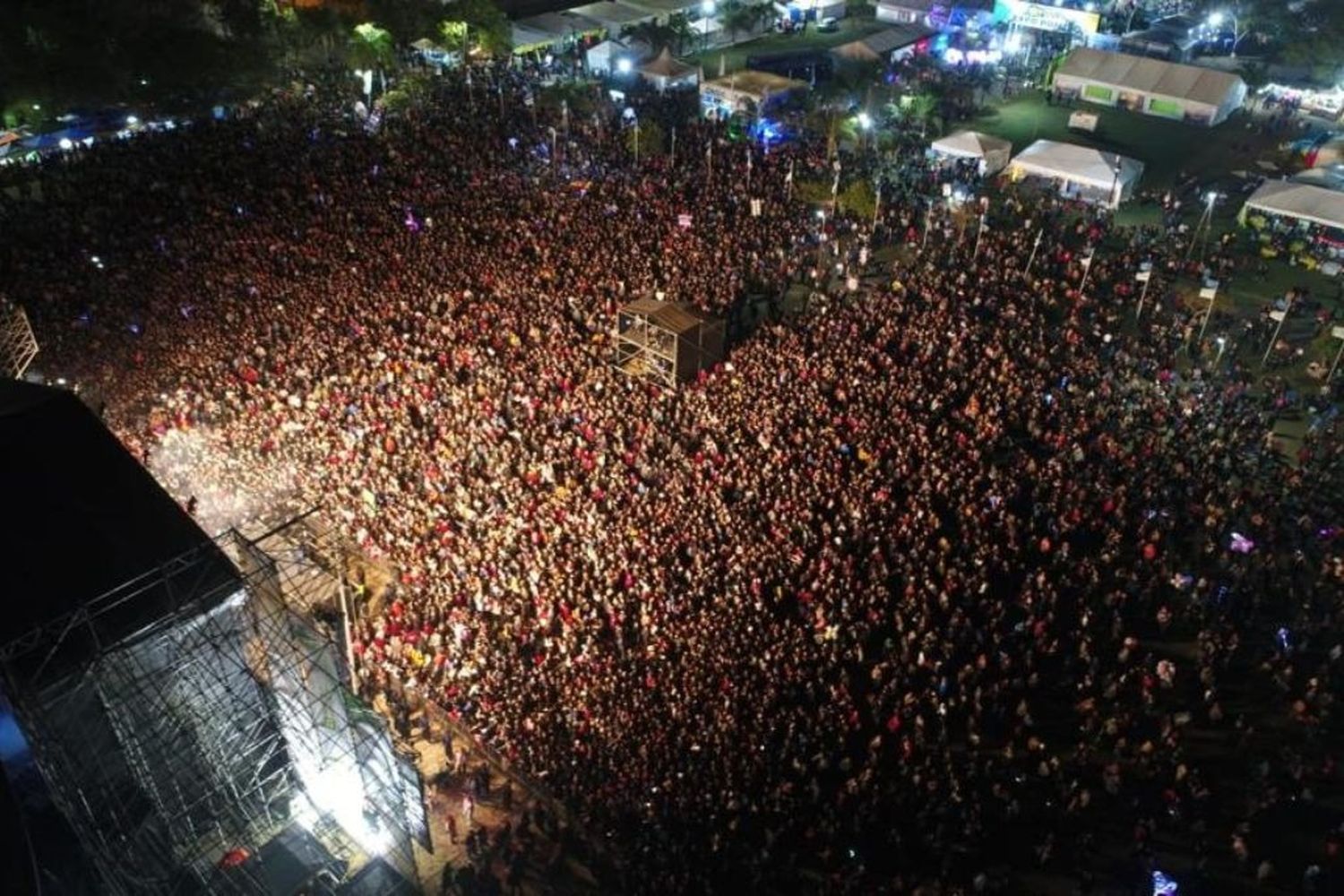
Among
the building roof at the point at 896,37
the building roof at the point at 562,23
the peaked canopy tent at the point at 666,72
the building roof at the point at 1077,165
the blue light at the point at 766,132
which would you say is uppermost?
the building roof at the point at 562,23

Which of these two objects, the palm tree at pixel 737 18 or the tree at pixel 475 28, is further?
the palm tree at pixel 737 18

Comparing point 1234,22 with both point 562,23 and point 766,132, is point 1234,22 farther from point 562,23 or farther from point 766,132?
point 562,23

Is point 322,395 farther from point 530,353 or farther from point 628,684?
point 628,684

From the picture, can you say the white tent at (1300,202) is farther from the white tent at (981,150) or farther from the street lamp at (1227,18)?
the street lamp at (1227,18)

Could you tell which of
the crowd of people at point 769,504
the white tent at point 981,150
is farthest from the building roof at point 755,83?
the crowd of people at point 769,504

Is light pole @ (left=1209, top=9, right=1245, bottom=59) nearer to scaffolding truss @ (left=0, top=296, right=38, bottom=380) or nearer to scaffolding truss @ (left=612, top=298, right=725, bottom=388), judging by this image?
scaffolding truss @ (left=612, top=298, right=725, bottom=388)

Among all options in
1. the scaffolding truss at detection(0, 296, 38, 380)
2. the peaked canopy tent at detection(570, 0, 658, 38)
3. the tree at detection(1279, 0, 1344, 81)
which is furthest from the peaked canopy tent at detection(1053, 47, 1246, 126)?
the scaffolding truss at detection(0, 296, 38, 380)

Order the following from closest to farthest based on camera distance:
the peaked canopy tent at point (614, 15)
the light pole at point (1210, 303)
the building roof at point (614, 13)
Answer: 1. the light pole at point (1210, 303)
2. the peaked canopy tent at point (614, 15)
3. the building roof at point (614, 13)
